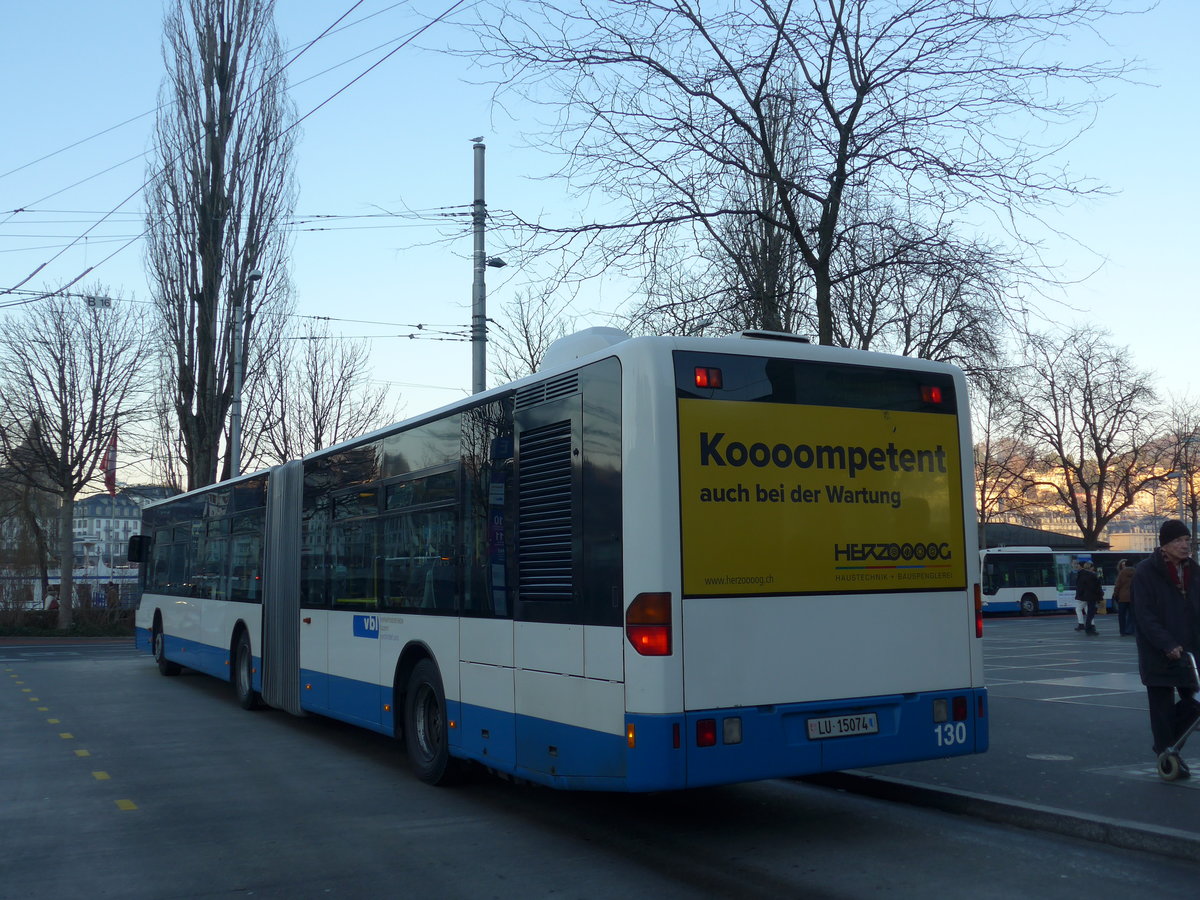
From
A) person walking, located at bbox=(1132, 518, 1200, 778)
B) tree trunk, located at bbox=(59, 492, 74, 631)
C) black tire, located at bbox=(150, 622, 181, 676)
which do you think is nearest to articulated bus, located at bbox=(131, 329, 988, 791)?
person walking, located at bbox=(1132, 518, 1200, 778)

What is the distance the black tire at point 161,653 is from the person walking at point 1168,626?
14.9 meters

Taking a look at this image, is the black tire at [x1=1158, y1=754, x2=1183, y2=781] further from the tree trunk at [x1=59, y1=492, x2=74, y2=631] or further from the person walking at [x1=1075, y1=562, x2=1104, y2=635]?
the tree trunk at [x1=59, y1=492, x2=74, y2=631]

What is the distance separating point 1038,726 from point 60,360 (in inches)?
1208

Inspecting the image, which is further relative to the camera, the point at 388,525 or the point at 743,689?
the point at 388,525

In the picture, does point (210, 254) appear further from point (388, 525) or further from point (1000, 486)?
point (1000, 486)

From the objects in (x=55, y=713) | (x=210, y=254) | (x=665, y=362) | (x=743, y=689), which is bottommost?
(x=55, y=713)

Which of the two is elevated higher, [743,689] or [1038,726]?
[743,689]

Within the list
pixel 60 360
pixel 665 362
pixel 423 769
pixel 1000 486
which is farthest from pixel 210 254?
pixel 1000 486

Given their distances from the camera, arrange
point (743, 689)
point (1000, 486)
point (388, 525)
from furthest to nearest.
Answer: point (1000, 486), point (388, 525), point (743, 689)

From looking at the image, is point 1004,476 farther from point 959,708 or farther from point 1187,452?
point 959,708

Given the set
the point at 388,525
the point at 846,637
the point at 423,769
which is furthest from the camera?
the point at 388,525

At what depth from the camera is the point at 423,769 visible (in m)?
9.20

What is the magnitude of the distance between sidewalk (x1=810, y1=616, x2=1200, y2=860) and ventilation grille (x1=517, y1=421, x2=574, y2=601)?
307cm

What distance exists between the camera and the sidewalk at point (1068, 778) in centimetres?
690
